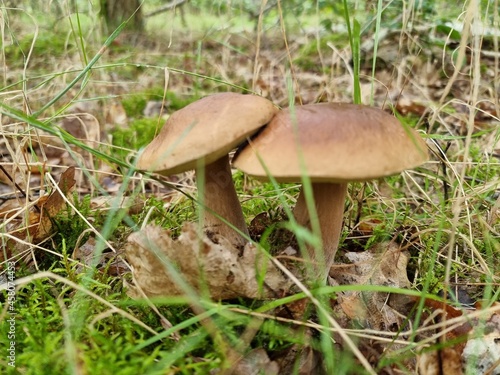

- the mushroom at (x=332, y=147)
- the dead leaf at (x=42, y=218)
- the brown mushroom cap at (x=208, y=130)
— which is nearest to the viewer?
the mushroom at (x=332, y=147)

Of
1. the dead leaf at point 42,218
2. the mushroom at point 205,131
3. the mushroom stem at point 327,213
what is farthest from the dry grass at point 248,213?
the mushroom stem at point 327,213

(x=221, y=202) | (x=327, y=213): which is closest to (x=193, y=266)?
(x=221, y=202)

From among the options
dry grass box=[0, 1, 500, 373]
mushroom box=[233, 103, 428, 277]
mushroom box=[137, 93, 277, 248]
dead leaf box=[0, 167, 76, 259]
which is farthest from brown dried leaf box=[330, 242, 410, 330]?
dead leaf box=[0, 167, 76, 259]

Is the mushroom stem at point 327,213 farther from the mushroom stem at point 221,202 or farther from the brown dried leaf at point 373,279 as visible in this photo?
the mushroom stem at point 221,202

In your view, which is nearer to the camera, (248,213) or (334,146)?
(334,146)

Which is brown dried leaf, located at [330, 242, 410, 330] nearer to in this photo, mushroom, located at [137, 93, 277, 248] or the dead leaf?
mushroom, located at [137, 93, 277, 248]

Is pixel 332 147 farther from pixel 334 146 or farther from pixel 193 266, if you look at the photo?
pixel 193 266

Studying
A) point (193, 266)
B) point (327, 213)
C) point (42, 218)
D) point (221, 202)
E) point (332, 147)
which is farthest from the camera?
point (42, 218)
